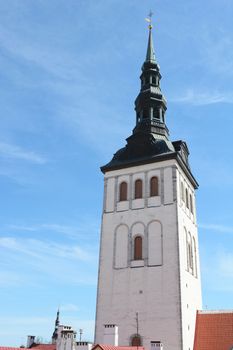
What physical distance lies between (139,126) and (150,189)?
18.7ft

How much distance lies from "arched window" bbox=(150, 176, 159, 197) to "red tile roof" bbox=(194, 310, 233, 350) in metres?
8.46

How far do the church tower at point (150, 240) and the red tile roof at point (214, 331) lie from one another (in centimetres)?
63

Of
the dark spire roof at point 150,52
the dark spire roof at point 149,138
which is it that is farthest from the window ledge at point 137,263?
the dark spire roof at point 150,52

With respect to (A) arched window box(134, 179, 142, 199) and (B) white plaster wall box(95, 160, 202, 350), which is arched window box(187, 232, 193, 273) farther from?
(A) arched window box(134, 179, 142, 199)

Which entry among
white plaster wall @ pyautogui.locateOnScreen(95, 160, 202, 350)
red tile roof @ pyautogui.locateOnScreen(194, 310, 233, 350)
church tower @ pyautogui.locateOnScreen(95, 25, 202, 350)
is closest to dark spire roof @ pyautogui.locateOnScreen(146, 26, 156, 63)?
church tower @ pyautogui.locateOnScreen(95, 25, 202, 350)

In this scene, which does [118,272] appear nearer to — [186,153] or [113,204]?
[113,204]

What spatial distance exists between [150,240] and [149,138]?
25.2ft

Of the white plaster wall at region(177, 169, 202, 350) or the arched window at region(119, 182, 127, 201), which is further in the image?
the arched window at region(119, 182, 127, 201)

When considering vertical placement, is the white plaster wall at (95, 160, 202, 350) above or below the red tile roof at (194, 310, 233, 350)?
above

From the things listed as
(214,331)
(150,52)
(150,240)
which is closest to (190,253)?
(150,240)

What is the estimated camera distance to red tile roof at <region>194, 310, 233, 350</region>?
79.5ft

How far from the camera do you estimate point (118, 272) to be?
27.2 metres

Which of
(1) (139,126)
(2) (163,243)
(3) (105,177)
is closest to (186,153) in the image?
(1) (139,126)

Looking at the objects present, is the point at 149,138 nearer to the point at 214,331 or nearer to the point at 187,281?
the point at 187,281
